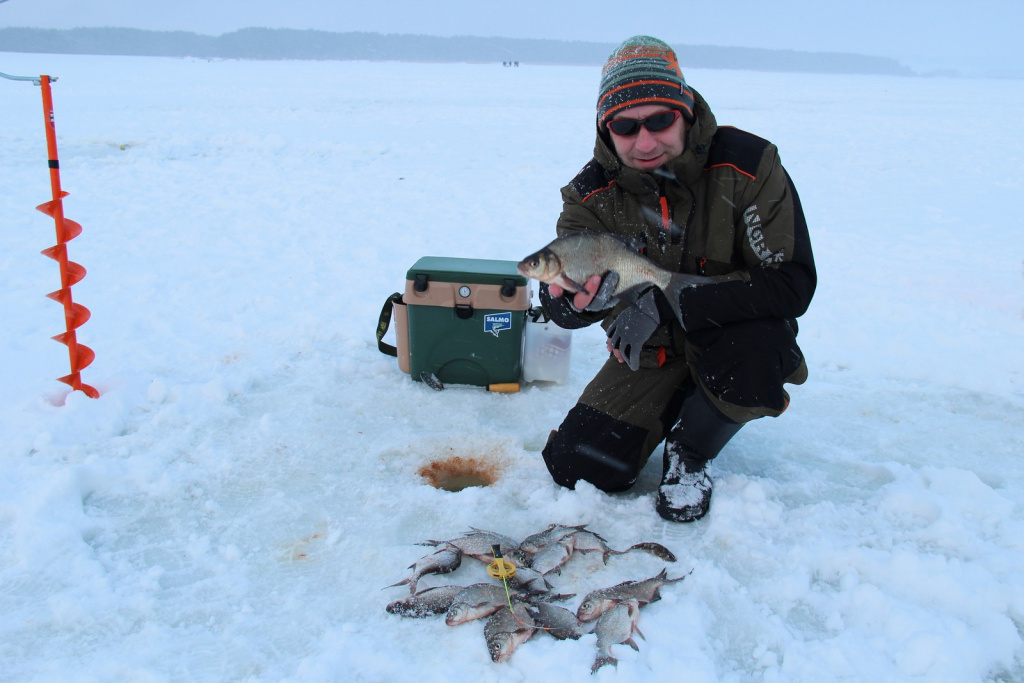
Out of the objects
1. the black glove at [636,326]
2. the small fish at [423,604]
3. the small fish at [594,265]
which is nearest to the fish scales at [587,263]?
the small fish at [594,265]

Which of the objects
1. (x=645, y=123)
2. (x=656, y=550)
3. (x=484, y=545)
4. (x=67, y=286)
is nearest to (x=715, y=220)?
(x=645, y=123)

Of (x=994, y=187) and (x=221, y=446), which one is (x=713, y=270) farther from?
(x=994, y=187)

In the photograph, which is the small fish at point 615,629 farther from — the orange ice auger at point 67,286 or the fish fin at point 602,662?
the orange ice auger at point 67,286

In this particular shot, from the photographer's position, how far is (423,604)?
6.97ft

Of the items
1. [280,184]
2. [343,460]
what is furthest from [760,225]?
[280,184]

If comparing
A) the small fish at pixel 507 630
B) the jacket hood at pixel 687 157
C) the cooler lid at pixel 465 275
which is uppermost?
the jacket hood at pixel 687 157

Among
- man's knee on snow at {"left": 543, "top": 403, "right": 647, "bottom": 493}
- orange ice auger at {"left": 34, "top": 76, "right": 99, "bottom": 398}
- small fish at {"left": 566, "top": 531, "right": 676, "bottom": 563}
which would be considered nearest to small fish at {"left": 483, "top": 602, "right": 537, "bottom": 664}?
small fish at {"left": 566, "top": 531, "right": 676, "bottom": 563}

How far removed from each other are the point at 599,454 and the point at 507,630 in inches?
36.6

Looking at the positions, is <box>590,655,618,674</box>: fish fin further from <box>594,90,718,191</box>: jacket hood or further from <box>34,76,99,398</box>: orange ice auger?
<box>34,76,99,398</box>: orange ice auger

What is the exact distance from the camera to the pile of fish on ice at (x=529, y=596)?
78.9 inches

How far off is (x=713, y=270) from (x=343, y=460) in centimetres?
Result: 173

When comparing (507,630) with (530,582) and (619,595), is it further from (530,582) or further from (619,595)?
(619,595)

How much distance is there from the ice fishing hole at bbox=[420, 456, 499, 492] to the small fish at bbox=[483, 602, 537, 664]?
2.85 ft

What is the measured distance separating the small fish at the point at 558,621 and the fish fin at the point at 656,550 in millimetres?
394
